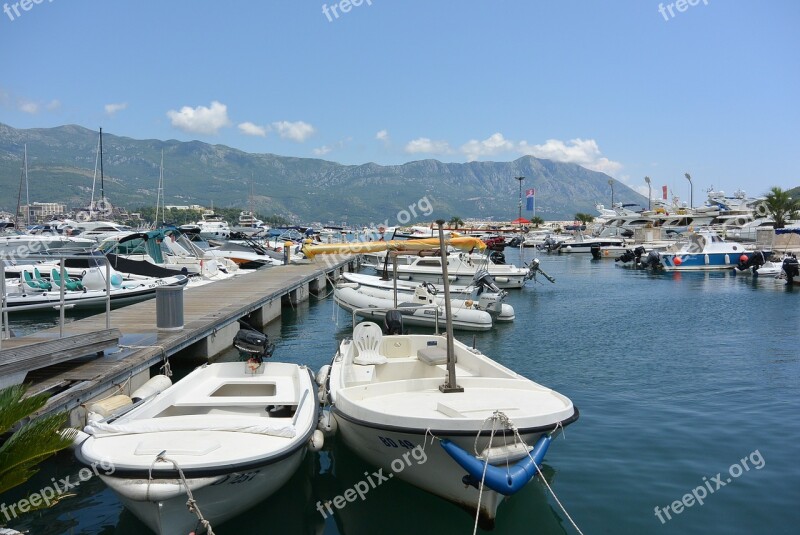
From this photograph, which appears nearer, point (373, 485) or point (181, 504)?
point (181, 504)

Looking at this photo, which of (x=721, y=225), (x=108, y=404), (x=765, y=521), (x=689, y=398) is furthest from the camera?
(x=721, y=225)

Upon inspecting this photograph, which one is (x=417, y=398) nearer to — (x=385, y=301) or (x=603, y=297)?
(x=385, y=301)

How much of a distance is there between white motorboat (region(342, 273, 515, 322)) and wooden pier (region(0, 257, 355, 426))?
3.99 m

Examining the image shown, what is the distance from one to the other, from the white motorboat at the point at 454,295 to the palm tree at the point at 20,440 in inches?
560

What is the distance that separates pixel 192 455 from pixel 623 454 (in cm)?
663

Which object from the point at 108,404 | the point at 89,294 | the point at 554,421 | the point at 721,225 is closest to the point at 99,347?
the point at 108,404

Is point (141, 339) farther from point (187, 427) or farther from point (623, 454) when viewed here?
point (623, 454)

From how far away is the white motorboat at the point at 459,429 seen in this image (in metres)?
6.32

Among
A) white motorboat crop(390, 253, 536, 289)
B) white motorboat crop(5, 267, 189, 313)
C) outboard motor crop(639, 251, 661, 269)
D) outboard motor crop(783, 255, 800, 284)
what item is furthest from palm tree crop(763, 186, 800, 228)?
white motorboat crop(5, 267, 189, 313)

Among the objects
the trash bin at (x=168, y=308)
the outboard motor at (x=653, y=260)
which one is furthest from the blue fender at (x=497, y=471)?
the outboard motor at (x=653, y=260)

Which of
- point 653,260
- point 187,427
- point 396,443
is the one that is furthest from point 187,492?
point 653,260

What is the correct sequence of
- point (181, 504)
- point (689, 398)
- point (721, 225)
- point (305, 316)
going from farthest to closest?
1. point (721, 225)
2. point (305, 316)
3. point (689, 398)
4. point (181, 504)

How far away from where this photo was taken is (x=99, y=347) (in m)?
10.3

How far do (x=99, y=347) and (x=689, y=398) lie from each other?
11.6 meters
